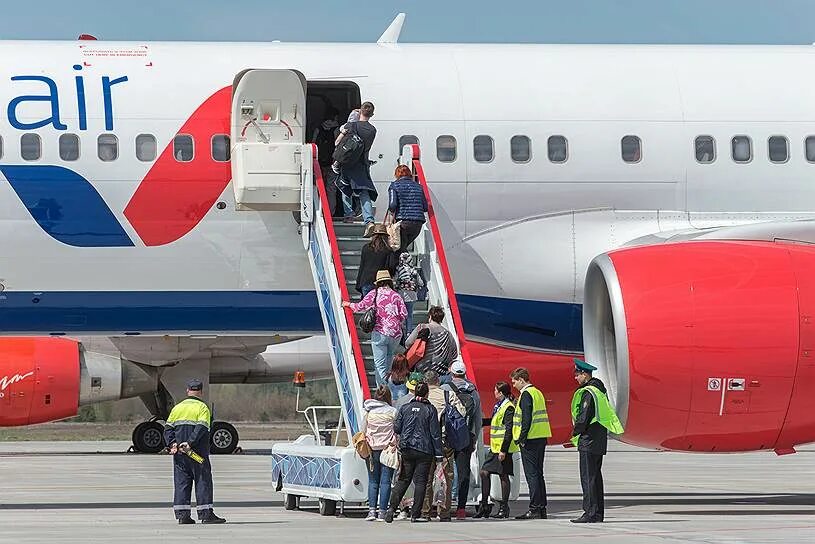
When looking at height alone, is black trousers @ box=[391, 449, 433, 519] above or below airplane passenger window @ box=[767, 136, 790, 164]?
below

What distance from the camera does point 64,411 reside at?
110ft

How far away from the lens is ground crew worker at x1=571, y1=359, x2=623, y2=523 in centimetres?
1480

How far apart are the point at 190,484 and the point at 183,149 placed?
3.93 meters

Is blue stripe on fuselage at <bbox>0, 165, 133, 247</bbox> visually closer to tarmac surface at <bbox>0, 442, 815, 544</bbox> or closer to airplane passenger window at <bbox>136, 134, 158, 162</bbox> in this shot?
airplane passenger window at <bbox>136, 134, 158, 162</bbox>

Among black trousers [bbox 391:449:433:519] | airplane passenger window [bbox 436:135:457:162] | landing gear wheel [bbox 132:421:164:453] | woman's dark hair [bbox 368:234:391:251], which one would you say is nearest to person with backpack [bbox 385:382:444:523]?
black trousers [bbox 391:449:433:519]

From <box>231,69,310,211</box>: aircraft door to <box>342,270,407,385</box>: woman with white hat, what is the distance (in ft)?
5.90

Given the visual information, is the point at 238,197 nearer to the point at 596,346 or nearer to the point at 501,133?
the point at 501,133

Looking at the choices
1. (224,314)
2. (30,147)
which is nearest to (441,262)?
(224,314)

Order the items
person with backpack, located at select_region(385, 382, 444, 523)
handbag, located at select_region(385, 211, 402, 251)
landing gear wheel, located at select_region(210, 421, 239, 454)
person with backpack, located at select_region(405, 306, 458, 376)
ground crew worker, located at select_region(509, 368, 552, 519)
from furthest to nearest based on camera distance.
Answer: landing gear wheel, located at select_region(210, 421, 239, 454), handbag, located at select_region(385, 211, 402, 251), person with backpack, located at select_region(405, 306, 458, 376), ground crew worker, located at select_region(509, 368, 552, 519), person with backpack, located at select_region(385, 382, 444, 523)

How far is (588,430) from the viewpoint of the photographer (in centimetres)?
1485

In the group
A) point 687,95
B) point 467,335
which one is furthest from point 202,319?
point 687,95

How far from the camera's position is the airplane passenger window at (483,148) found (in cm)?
1742

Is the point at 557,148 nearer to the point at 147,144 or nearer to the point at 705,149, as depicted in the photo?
the point at 705,149

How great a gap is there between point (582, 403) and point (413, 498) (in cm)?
188
